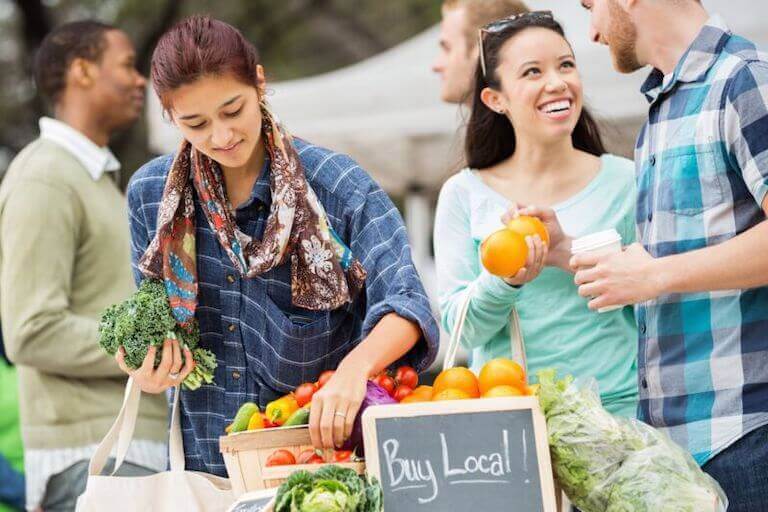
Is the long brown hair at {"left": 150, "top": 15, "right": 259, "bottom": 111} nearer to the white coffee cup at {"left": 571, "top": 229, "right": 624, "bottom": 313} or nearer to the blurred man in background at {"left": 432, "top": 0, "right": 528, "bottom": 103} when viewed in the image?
the white coffee cup at {"left": 571, "top": 229, "right": 624, "bottom": 313}

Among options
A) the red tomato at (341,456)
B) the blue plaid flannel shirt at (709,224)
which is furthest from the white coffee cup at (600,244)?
the red tomato at (341,456)

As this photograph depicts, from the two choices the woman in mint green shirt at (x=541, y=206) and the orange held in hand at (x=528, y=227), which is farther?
the woman in mint green shirt at (x=541, y=206)

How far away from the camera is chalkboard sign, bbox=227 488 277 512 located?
2411 mm

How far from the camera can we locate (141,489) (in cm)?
277

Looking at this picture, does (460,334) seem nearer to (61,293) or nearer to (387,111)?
(61,293)

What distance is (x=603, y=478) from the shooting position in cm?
246

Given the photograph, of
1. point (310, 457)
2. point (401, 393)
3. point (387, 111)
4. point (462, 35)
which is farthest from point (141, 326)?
point (387, 111)

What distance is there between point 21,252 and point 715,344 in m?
2.58

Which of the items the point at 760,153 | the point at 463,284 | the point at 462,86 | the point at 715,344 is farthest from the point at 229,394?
the point at 462,86

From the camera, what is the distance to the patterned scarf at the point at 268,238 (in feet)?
9.04

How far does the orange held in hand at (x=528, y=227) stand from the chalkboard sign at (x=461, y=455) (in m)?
0.61

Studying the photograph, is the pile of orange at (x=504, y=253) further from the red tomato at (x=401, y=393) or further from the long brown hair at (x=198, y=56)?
the long brown hair at (x=198, y=56)

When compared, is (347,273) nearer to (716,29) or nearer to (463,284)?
(463,284)

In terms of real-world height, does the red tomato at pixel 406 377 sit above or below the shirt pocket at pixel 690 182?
below
